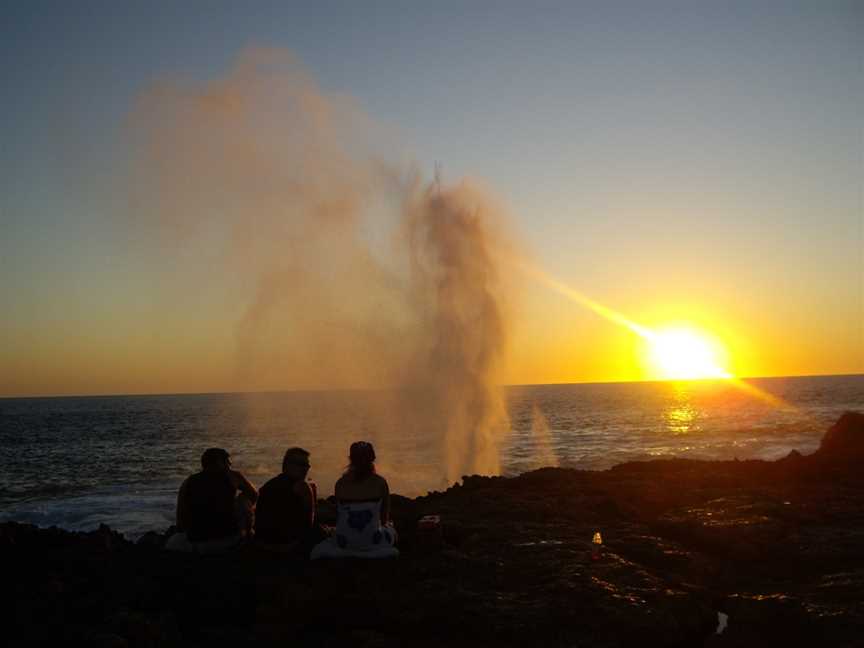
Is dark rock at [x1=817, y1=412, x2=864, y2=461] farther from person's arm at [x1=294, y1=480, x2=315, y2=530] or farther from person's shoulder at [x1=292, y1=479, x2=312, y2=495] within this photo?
person's shoulder at [x1=292, y1=479, x2=312, y2=495]

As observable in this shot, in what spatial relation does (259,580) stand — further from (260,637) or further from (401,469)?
(401,469)

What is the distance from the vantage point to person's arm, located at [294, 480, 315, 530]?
28.7 ft

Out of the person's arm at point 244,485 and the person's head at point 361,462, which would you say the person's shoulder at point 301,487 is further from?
the person's head at point 361,462

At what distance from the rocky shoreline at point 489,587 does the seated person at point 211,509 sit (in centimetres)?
31

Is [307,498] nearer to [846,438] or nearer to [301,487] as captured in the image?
[301,487]

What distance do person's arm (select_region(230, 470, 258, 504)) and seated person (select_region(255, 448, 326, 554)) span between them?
13.7 inches

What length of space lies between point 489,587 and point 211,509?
3706mm

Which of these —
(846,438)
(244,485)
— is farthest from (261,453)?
(244,485)

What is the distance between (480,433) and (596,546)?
22.6 meters

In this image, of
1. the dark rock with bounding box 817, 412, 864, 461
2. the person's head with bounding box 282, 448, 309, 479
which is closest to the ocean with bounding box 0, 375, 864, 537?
the dark rock with bounding box 817, 412, 864, 461

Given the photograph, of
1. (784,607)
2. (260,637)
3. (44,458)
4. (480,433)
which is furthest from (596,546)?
(44,458)

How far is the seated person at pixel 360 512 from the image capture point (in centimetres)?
806

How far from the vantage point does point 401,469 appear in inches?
1313

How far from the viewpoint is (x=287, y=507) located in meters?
8.80
